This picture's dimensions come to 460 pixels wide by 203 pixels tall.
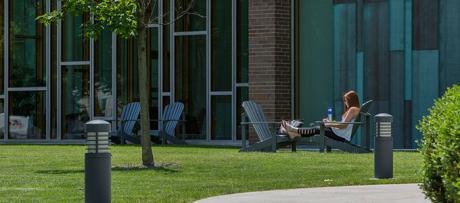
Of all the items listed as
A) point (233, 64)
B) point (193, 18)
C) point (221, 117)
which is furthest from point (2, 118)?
point (233, 64)

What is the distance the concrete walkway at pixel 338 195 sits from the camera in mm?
10320

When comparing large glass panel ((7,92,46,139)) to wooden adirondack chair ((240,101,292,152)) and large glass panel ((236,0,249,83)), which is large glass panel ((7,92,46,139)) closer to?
large glass panel ((236,0,249,83))

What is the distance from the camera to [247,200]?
1038 centimetres

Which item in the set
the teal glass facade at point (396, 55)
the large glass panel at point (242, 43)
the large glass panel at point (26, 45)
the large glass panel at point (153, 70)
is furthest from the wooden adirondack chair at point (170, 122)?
the large glass panel at point (26, 45)

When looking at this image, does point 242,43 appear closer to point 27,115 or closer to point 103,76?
point 103,76

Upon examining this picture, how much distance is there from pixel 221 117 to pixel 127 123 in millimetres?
2267

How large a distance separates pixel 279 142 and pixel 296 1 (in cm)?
526

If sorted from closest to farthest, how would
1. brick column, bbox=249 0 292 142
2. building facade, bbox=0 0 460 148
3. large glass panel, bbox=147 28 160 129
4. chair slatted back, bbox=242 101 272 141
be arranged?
chair slatted back, bbox=242 101 272 141, building facade, bbox=0 0 460 148, brick column, bbox=249 0 292 142, large glass panel, bbox=147 28 160 129

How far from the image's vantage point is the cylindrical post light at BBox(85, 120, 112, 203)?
30.4 feet

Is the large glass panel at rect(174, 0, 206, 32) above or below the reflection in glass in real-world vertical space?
above

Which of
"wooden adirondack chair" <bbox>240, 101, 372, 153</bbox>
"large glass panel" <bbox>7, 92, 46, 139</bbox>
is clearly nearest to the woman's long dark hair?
"wooden adirondack chair" <bbox>240, 101, 372, 153</bbox>

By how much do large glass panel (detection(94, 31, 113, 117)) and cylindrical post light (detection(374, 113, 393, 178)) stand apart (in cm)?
1594

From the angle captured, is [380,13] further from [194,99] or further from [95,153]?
[95,153]

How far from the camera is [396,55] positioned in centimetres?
2275
